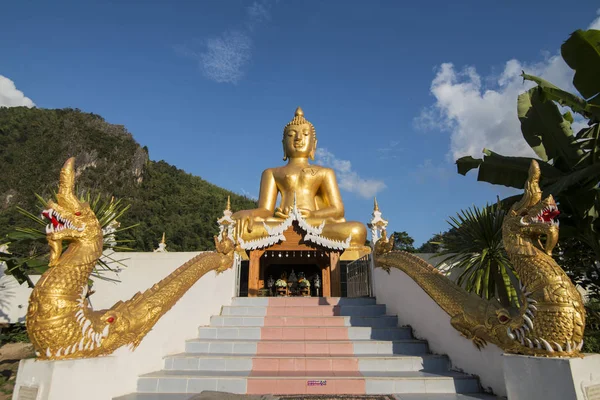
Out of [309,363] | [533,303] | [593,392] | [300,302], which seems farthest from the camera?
[300,302]

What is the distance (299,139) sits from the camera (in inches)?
525

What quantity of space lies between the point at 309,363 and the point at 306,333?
1000 mm

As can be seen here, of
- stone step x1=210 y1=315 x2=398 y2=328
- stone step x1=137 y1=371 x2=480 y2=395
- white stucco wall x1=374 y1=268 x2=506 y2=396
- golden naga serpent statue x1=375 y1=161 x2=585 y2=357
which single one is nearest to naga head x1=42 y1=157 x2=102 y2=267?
stone step x1=137 y1=371 x2=480 y2=395

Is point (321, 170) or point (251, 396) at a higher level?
point (321, 170)

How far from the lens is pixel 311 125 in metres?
13.9

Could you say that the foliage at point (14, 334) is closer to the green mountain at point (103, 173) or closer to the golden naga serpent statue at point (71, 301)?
the golden naga serpent statue at point (71, 301)

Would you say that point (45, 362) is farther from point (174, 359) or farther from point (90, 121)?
point (90, 121)

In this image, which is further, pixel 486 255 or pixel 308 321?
pixel 486 255

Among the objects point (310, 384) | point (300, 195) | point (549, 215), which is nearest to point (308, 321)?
point (310, 384)

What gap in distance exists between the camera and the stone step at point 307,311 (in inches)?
251

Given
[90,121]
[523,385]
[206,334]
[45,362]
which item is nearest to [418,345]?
[523,385]

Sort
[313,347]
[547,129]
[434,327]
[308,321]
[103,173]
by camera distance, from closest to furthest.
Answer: [434,327] < [313,347] < [308,321] < [547,129] < [103,173]

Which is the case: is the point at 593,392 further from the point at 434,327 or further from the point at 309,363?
the point at 309,363

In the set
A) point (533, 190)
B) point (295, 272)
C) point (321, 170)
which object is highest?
point (321, 170)
